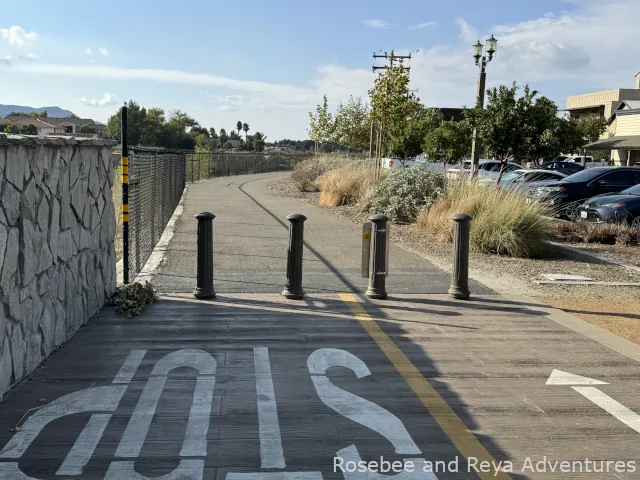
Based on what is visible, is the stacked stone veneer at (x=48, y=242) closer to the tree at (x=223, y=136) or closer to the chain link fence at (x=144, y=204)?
the chain link fence at (x=144, y=204)

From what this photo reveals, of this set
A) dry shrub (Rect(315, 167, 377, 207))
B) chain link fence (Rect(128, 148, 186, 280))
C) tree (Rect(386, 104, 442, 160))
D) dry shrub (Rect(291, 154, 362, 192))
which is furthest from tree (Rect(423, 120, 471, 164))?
chain link fence (Rect(128, 148, 186, 280))

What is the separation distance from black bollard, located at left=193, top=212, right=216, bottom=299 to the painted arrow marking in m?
4.28

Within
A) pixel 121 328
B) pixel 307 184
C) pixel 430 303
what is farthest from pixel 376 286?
pixel 307 184

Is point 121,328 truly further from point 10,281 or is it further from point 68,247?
point 10,281

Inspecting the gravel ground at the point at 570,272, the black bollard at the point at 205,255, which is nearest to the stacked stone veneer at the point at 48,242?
the black bollard at the point at 205,255

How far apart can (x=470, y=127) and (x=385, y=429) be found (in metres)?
16.7

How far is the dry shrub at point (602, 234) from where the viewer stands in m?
14.4

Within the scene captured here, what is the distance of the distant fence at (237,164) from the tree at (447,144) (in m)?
13.3

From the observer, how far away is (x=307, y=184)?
31203 mm

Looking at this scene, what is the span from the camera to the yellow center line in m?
4.41

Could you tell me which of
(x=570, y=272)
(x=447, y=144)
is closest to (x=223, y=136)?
(x=447, y=144)

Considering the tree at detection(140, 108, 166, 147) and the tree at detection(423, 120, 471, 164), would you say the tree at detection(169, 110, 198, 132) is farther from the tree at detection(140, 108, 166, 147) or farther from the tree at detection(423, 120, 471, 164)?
the tree at detection(423, 120, 471, 164)

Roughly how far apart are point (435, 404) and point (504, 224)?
803cm

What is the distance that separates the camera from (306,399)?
209 inches
